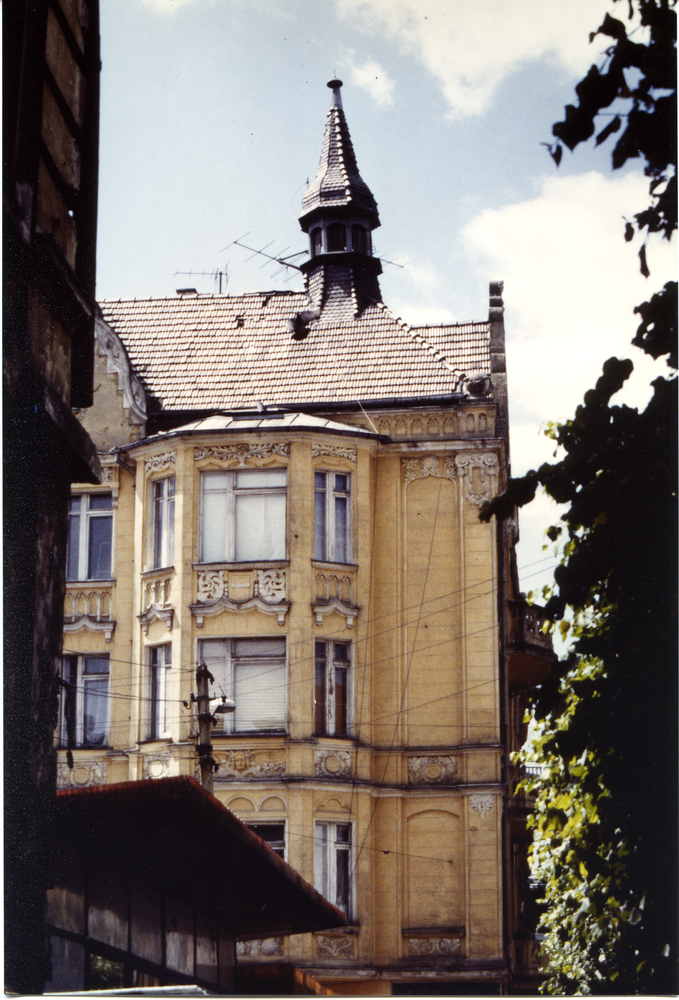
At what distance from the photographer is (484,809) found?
1209cm

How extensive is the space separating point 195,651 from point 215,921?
3553mm

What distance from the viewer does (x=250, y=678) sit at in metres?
12.0

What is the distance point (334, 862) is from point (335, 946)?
0.66 meters

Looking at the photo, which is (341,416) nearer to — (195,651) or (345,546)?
(345,546)

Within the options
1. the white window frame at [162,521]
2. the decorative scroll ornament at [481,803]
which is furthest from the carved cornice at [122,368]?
the decorative scroll ornament at [481,803]

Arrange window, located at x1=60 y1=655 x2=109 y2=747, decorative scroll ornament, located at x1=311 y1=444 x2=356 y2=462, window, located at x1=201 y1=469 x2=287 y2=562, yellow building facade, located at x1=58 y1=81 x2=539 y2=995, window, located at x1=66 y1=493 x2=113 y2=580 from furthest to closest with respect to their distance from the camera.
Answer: decorative scroll ornament, located at x1=311 y1=444 x2=356 y2=462
window, located at x1=201 y1=469 x2=287 y2=562
yellow building facade, located at x1=58 y1=81 x2=539 y2=995
window, located at x1=66 y1=493 x2=113 y2=580
window, located at x1=60 y1=655 x2=109 y2=747

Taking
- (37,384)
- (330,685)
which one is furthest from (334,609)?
(37,384)

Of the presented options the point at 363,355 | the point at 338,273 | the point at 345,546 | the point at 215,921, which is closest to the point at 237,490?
the point at 345,546

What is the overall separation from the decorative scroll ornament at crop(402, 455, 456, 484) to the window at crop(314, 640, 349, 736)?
1662 mm

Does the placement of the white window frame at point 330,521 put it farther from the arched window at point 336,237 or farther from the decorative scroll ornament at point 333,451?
the arched window at point 336,237

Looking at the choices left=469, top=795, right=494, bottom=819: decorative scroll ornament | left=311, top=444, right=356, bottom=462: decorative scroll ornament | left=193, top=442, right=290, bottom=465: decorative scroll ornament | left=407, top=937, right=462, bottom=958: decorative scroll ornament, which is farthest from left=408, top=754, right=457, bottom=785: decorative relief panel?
left=193, top=442, right=290, bottom=465: decorative scroll ornament

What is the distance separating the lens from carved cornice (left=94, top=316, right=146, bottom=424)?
12.2 metres

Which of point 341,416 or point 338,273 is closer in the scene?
point 341,416

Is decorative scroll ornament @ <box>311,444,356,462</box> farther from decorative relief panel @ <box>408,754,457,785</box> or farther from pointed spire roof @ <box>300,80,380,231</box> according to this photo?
decorative relief panel @ <box>408,754,457,785</box>
